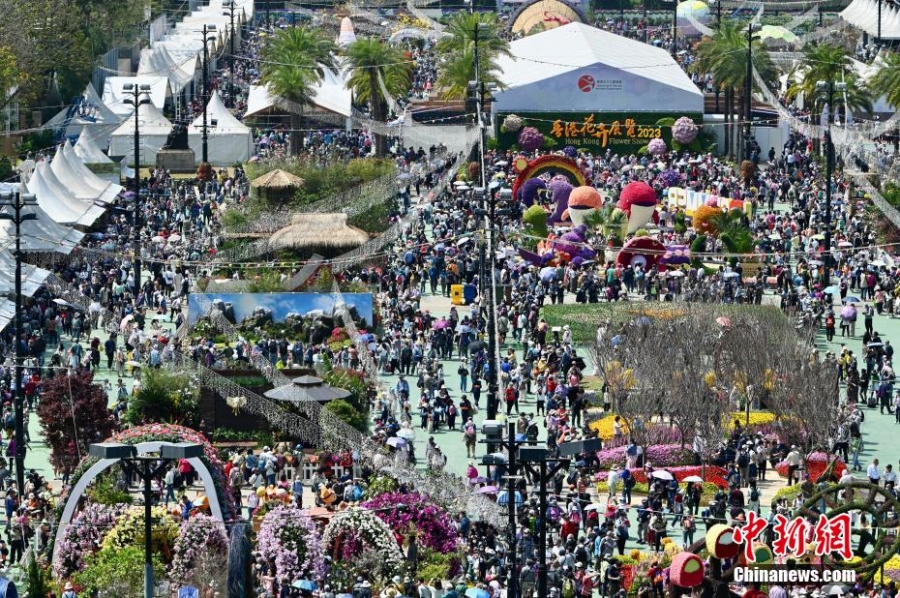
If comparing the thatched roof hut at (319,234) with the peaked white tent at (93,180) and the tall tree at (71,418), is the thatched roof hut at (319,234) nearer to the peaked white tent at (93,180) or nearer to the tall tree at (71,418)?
the peaked white tent at (93,180)

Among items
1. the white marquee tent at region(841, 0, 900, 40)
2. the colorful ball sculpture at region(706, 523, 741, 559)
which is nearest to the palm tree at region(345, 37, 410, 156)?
the white marquee tent at region(841, 0, 900, 40)

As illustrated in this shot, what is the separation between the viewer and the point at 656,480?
61.1 meters

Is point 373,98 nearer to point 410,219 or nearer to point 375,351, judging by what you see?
point 410,219

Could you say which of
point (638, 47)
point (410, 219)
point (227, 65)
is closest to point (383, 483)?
point (410, 219)

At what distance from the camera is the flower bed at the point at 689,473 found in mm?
62625

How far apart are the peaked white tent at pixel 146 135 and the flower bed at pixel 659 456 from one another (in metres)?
48.6

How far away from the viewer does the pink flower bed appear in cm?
6262

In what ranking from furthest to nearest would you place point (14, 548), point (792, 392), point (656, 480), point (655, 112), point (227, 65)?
point (227, 65) < point (655, 112) < point (792, 392) < point (656, 480) < point (14, 548)

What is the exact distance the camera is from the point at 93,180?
96.7 meters

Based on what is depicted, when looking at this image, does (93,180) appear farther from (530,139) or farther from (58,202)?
(530,139)

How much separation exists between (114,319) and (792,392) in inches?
895

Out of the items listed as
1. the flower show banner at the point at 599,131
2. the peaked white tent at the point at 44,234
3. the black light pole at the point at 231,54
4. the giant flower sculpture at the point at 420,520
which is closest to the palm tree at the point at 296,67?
the black light pole at the point at 231,54

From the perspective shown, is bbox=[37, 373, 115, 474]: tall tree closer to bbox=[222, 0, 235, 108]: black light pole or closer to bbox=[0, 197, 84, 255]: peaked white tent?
bbox=[0, 197, 84, 255]: peaked white tent

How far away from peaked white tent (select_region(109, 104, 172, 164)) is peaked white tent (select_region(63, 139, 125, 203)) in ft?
36.9
